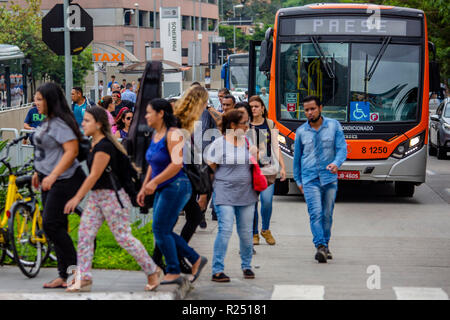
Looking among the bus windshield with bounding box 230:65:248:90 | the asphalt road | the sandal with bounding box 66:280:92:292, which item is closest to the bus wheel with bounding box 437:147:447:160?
the asphalt road

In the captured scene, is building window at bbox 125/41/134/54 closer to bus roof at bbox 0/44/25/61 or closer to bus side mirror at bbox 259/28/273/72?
bus roof at bbox 0/44/25/61

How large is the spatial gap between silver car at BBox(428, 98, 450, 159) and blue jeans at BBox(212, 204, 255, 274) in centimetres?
1585

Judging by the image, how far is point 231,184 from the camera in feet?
26.4

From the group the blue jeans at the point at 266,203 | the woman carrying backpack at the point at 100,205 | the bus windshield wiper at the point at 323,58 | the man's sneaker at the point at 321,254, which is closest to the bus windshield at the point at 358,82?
the bus windshield wiper at the point at 323,58

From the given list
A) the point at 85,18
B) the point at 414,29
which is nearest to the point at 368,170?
the point at 414,29

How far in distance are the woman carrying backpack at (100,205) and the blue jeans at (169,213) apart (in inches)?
9.5

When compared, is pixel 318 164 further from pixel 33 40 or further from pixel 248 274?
pixel 33 40

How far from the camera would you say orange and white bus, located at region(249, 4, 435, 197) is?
14.4m

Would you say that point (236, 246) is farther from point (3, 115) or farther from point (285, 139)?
point (3, 115)

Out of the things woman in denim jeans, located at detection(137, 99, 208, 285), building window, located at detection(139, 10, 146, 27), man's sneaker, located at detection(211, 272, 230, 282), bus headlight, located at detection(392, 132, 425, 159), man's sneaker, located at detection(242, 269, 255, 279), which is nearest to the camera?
woman in denim jeans, located at detection(137, 99, 208, 285)

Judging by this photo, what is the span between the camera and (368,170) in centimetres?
1428

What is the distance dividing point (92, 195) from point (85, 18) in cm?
483

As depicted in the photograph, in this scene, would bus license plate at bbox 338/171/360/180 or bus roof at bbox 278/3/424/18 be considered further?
bus roof at bbox 278/3/424/18

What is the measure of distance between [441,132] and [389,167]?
31.3 feet
